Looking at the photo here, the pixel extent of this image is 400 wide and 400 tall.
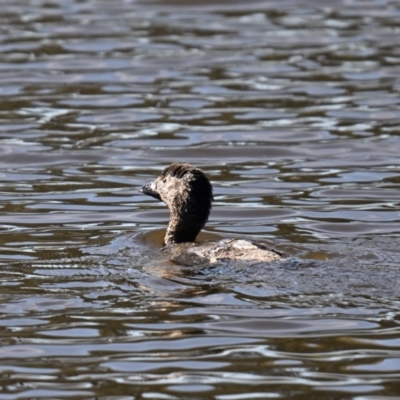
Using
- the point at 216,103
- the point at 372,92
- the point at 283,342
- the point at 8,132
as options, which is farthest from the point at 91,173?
the point at 283,342

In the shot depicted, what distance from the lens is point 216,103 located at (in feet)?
58.9

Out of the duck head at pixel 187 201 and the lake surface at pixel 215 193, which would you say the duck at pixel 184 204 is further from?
the lake surface at pixel 215 193

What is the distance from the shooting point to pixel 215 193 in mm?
13961

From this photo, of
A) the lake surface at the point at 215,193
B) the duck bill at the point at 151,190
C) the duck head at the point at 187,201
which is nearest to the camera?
the lake surface at the point at 215,193

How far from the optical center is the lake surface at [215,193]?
799cm

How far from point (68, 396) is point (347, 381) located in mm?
1779

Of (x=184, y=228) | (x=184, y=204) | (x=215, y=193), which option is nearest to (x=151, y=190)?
(x=184, y=204)

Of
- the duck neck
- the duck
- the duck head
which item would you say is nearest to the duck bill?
the duck

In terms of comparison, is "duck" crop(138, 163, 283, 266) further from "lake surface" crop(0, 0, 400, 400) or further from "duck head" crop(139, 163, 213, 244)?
"lake surface" crop(0, 0, 400, 400)

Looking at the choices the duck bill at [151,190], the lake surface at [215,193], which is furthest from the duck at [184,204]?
the lake surface at [215,193]

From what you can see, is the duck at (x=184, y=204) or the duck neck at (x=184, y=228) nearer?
Result: the duck at (x=184, y=204)

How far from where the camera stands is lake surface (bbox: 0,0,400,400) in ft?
→ 26.2

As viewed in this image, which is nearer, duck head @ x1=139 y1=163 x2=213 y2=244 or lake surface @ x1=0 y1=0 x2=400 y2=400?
lake surface @ x1=0 y1=0 x2=400 y2=400

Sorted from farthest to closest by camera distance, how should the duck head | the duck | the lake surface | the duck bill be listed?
1. the duck bill
2. the duck head
3. the duck
4. the lake surface
